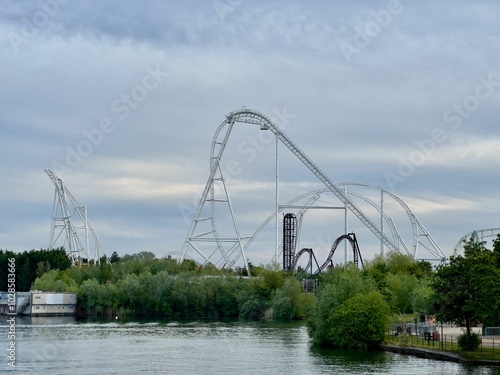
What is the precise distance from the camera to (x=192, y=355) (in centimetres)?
3828

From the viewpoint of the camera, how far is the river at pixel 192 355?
32.7m

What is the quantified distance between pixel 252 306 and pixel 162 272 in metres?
10.2

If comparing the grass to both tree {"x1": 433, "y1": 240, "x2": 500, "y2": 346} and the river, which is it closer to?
tree {"x1": 433, "y1": 240, "x2": 500, "y2": 346}

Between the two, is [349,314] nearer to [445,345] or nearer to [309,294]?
[445,345]

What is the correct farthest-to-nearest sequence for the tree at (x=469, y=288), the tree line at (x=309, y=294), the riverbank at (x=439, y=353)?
the tree line at (x=309, y=294) → the tree at (x=469, y=288) → the riverbank at (x=439, y=353)

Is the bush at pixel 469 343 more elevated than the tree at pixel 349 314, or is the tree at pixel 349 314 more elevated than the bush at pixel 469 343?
the tree at pixel 349 314

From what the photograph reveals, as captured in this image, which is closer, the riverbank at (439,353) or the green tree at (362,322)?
the riverbank at (439,353)

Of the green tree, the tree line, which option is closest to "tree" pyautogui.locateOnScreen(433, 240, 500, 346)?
the tree line

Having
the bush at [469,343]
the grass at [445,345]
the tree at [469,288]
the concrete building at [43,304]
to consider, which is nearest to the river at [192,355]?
the grass at [445,345]

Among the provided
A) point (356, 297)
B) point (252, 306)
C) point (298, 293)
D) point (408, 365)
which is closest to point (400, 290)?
point (298, 293)

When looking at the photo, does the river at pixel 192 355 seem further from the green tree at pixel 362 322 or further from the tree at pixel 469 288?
the tree at pixel 469 288

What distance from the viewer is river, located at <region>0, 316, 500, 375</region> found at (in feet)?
107

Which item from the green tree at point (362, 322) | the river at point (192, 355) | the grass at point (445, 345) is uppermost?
the green tree at point (362, 322)

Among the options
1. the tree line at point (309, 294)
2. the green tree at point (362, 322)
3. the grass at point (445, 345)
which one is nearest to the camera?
the grass at point (445, 345)
